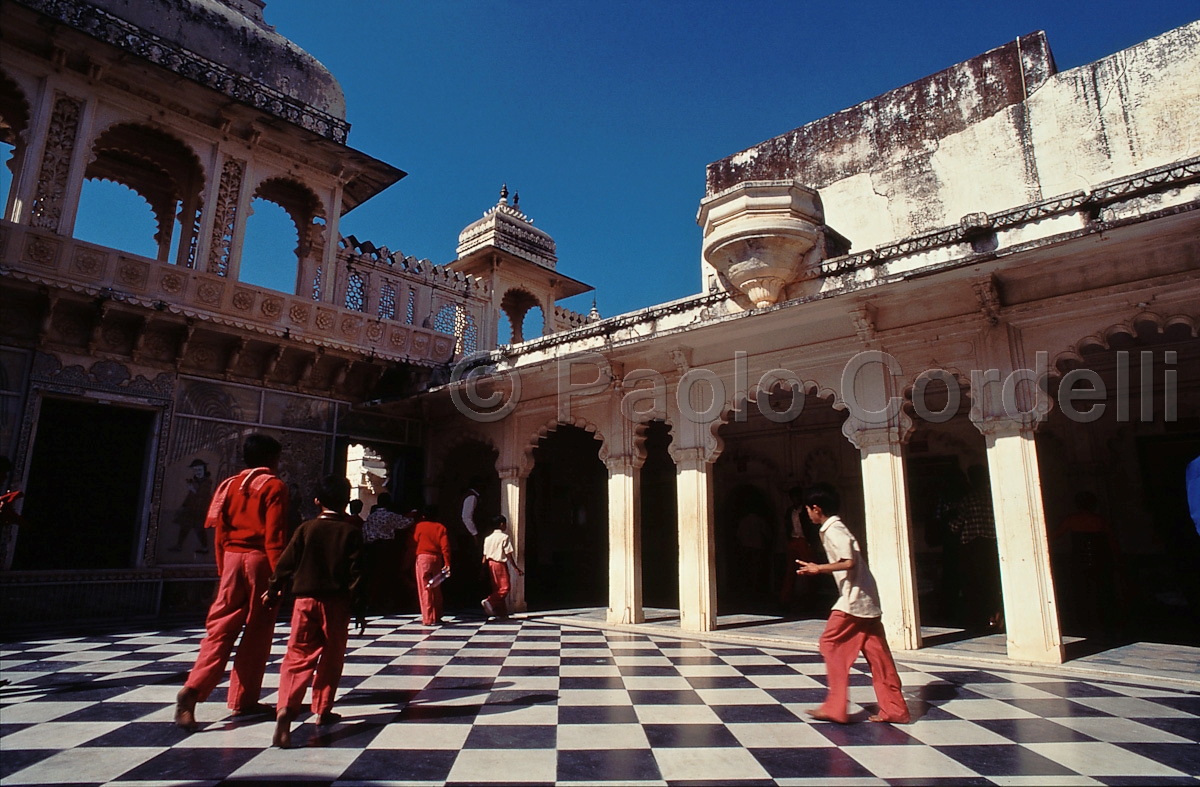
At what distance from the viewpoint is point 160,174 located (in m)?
10.3

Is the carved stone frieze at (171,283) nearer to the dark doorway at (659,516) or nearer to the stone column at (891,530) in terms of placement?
the dark doorway at (659,516)

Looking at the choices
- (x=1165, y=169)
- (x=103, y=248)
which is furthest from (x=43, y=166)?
(x=1165, y=169)

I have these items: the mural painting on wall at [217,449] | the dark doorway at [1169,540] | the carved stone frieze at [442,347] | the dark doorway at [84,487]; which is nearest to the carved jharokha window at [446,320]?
the carved stone frieze at [442,347]

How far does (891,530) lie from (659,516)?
254 inches

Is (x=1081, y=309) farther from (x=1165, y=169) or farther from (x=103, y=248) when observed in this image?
(x=103, y=248)

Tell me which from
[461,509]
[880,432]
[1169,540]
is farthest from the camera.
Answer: [461,509]

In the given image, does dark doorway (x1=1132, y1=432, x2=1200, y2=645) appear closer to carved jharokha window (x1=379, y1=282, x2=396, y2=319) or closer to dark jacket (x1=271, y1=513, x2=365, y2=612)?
dark jacket (x1=271, y1=513, x2=365, y2=612)

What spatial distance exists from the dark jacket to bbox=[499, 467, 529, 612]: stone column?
17.7 feet

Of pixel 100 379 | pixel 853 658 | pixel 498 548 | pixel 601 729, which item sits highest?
pixel 100 379

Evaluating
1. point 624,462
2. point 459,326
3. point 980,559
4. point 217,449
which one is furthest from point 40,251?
point 980,559

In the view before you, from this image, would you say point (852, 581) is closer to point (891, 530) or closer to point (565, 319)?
point (891, 530)

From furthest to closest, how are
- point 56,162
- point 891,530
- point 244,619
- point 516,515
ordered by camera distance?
1. point 516,515
2. point 56,162
3. point 891,530
4. point 244,619

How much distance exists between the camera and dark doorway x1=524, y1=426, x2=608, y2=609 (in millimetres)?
11523

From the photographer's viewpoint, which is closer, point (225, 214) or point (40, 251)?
point (40, 251)
